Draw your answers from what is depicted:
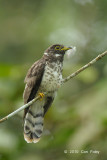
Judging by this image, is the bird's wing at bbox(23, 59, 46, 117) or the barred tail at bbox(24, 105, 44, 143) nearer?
the bird's wing at bbox(23, 59, 46, 117)

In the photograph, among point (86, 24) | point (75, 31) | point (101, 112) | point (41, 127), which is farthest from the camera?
point (86, 24)

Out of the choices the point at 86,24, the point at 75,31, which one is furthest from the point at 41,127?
the point at 86,24

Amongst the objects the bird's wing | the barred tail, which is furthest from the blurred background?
the bird's wing

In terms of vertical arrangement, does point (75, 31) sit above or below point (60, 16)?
below

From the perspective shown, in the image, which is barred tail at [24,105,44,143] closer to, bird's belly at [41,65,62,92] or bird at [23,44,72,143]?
bird at [23,44,72,143]

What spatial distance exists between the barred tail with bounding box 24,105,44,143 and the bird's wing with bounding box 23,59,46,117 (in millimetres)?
397

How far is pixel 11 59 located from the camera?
9.84 metres

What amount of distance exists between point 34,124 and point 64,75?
1124 mm

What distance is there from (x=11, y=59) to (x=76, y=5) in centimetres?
232

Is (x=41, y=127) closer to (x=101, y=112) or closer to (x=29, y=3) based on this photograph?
(x=101, y=112)

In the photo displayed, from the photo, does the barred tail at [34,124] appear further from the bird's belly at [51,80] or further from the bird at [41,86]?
the bird's belly at [51,80]

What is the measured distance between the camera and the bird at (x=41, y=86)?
552 cm

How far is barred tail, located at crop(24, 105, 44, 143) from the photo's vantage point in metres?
5.65

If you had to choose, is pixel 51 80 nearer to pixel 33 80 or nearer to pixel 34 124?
pixel 33 80
